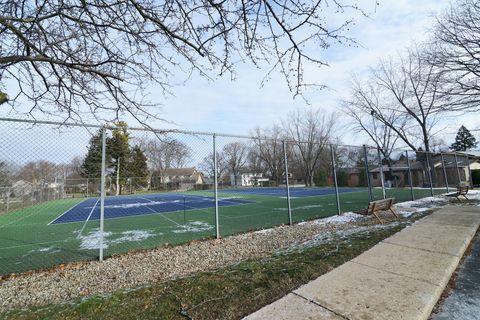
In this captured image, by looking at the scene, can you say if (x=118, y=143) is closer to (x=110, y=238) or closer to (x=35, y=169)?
(x=35, y=169)

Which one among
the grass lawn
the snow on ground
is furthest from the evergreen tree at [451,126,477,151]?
the grass lawn

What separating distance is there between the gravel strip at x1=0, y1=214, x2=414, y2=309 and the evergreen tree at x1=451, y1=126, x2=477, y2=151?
73511 mm

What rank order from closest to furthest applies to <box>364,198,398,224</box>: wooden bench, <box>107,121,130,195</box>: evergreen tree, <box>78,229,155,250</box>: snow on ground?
1. <box>107,121,130,195</box>: evergreen tree
2. <box>78,229,155,250</box>: snow on ground
3. <box>364,198,398,224</box>: wooden bench

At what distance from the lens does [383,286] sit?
10.9 ft

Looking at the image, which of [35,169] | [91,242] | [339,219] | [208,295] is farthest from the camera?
[339,219]

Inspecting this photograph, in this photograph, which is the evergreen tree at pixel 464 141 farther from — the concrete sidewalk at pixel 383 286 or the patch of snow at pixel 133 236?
the patch of snow at pixel 133 236

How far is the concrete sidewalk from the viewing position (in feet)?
8.97

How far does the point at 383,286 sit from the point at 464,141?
76793mm

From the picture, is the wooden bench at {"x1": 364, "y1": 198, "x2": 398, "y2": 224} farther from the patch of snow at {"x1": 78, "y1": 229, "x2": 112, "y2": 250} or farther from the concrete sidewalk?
the patch of snow at {"x1": 78, "y1": 229, "x2": 112, "y2": 250}

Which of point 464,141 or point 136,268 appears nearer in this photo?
point 136,268

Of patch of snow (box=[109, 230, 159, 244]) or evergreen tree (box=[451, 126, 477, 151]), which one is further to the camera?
evergreen tree (box=[451, 126, 477, 151])

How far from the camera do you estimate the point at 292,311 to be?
2.79m

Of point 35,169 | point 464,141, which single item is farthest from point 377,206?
point 464,141

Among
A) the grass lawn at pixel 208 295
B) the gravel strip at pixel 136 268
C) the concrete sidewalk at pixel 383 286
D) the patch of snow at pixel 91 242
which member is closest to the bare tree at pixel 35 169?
the patch of snow at pixel 91 242
